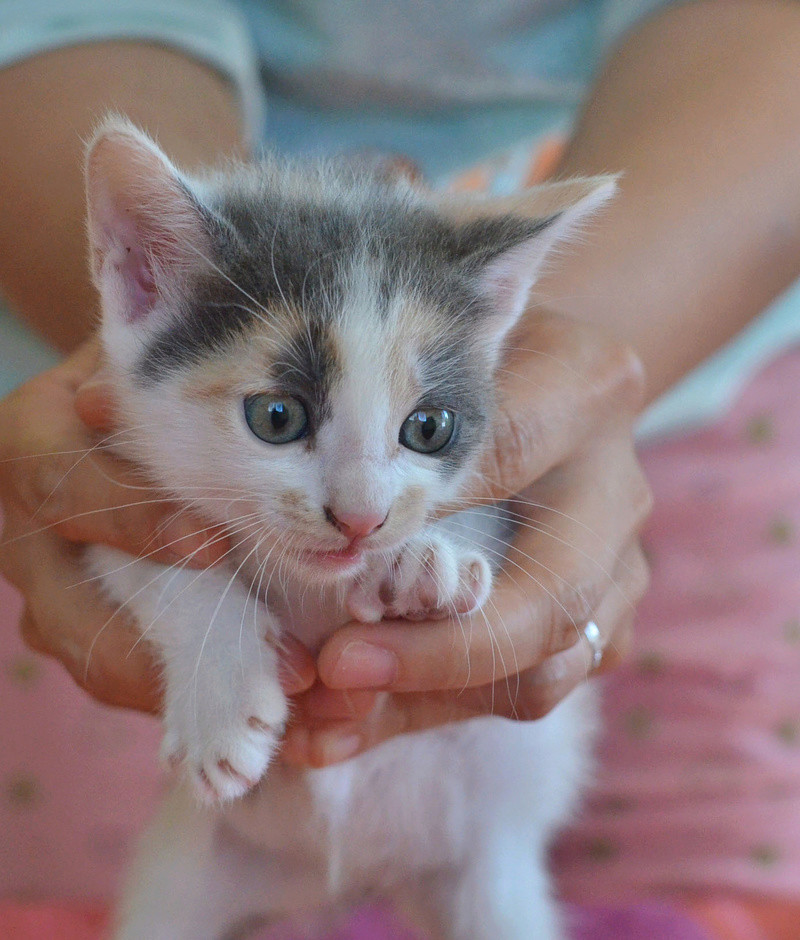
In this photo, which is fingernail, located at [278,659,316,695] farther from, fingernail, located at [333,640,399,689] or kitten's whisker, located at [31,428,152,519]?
kitten's whisker, located at [31,428,152,519]

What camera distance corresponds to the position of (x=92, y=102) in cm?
149

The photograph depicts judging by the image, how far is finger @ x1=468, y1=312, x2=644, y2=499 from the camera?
110 centimetres

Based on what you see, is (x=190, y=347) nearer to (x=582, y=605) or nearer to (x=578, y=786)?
(x=582, y=605)

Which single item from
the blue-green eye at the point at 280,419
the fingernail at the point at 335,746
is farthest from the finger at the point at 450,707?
the blue-green eye at the point at 280,419

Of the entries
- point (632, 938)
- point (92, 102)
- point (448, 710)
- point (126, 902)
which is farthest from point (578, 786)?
point (92, 102)

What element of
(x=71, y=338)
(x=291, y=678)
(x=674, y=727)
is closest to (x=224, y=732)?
(x=291, y=678)

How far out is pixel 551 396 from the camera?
1.14m

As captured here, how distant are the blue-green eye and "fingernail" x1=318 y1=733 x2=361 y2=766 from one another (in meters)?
0.40

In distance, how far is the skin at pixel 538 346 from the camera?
1067 millimetres

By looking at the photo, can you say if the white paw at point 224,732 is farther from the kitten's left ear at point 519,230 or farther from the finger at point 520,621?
the kitten's left ear at point 519,230

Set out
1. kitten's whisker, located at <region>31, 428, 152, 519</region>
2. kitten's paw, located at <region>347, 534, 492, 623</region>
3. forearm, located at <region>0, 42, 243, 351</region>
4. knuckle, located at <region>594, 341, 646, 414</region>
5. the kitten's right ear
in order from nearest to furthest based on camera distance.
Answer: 1. the kitten's right ear
2. kitten's paw, located at <region>347, 534, 492, 623</region>
3. kitten's whisker, located at <region>31, 428, 152, 519</region>
4. knuckle, located at <region>594, 341, 646, 414</region>
5. forearm, located at <region>0, 42, 243, 351</region>

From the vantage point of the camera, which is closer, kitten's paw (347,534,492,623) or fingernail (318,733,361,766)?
kitten's paw (347,534,492,623)

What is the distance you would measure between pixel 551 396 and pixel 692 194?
579mm

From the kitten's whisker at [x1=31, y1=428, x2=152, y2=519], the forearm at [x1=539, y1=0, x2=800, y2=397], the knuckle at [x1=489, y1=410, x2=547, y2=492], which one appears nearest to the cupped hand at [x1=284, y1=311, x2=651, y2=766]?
the knuckle at [x1=489, y1=410, x2=547, y2=492]
